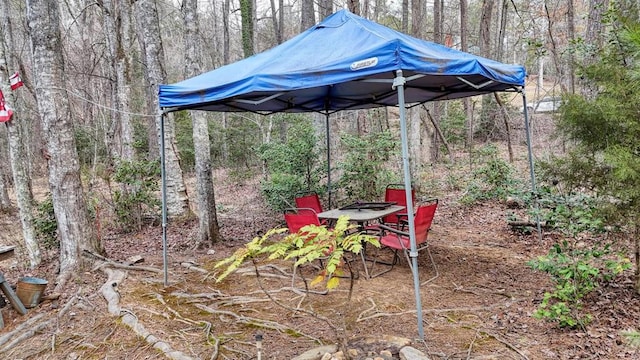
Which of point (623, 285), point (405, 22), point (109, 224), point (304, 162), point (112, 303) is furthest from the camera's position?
point (405, 22)

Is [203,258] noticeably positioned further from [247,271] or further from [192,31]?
[192,31]

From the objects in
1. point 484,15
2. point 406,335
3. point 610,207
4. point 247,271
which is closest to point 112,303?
point 247,271

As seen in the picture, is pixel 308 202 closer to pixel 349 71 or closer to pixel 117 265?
pixel 117 265

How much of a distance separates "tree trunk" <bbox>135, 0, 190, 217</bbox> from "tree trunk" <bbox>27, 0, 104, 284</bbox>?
2069 mm

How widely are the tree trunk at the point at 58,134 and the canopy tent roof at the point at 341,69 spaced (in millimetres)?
1254

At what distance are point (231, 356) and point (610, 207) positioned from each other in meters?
3.03

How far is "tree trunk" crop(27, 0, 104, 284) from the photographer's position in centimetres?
414

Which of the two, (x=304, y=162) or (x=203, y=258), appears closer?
(x=203, y=258)

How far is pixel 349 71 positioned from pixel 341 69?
0.07 metres

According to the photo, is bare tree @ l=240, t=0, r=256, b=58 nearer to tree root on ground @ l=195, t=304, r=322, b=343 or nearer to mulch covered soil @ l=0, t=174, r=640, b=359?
mulch covered soil @ l=0, t=174, r=640, b=359

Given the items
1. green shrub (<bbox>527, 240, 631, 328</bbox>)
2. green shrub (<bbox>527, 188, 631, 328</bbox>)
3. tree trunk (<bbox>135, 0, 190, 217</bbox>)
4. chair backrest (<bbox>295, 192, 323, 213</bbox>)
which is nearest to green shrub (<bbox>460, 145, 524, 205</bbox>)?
chair backrest (<bbox>295, 192, 323, 213</bbox>)

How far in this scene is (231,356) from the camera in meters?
2.78

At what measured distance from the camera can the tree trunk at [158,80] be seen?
646 centimetres

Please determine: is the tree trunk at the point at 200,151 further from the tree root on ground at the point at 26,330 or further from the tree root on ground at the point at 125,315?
the tree root on ground at the point at 26,330
